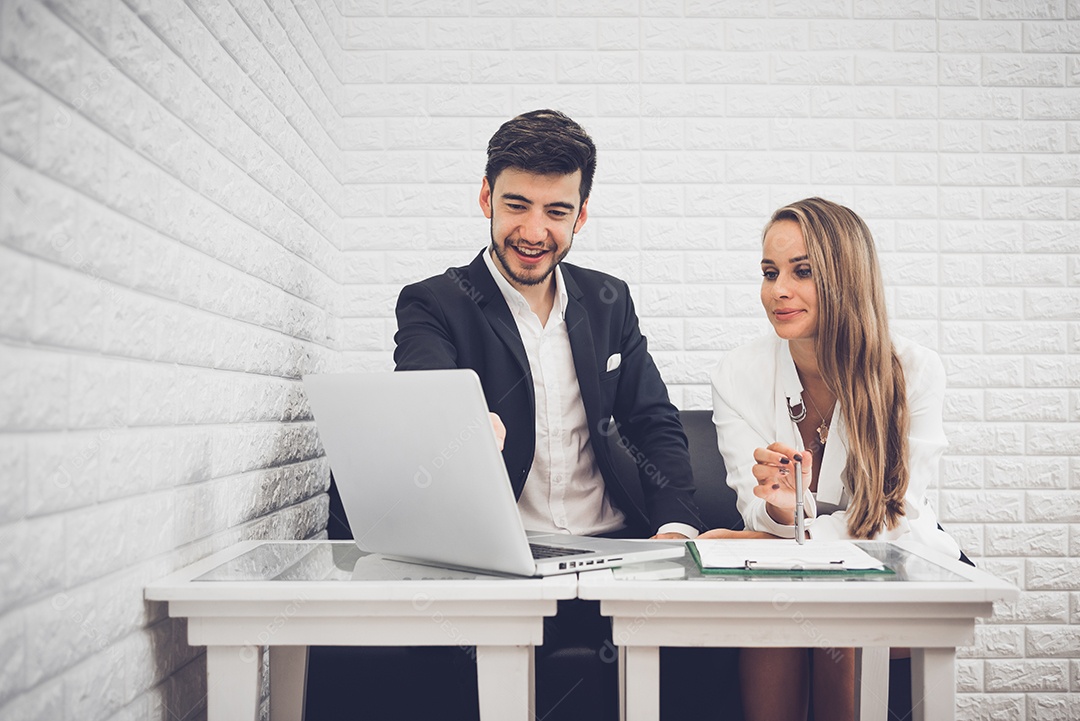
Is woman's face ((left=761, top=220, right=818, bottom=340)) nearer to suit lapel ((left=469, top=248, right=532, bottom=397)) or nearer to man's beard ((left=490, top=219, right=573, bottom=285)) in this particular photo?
man's beard ((left=490, top=219, right=573, bottom=285))

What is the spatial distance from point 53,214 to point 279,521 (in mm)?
1078

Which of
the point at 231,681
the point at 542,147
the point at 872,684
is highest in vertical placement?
the point at 542,147

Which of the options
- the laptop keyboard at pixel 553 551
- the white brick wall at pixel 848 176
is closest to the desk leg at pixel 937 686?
the laptop keyboard at pixel 553 551

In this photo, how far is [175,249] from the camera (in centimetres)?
136

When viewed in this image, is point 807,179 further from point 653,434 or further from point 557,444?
point 557,444

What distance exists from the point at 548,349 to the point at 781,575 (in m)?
1.03

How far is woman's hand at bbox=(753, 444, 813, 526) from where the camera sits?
58.9 inches

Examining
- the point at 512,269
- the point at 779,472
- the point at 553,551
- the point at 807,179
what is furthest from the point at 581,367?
the point at 807,179

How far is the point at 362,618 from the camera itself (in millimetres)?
1224

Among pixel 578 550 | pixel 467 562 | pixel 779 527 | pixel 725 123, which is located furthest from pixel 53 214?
pixel 725 123

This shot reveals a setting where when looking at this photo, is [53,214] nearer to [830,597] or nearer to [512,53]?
[830,597]

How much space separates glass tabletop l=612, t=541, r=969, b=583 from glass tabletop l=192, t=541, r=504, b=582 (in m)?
0.21

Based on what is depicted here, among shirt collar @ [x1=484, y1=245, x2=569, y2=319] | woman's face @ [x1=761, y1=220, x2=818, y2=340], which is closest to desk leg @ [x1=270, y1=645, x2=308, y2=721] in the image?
shirt collar @ [x1=484, y1=245, x2=569, y2=319]

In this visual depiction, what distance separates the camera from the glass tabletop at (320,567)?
1257 mm
